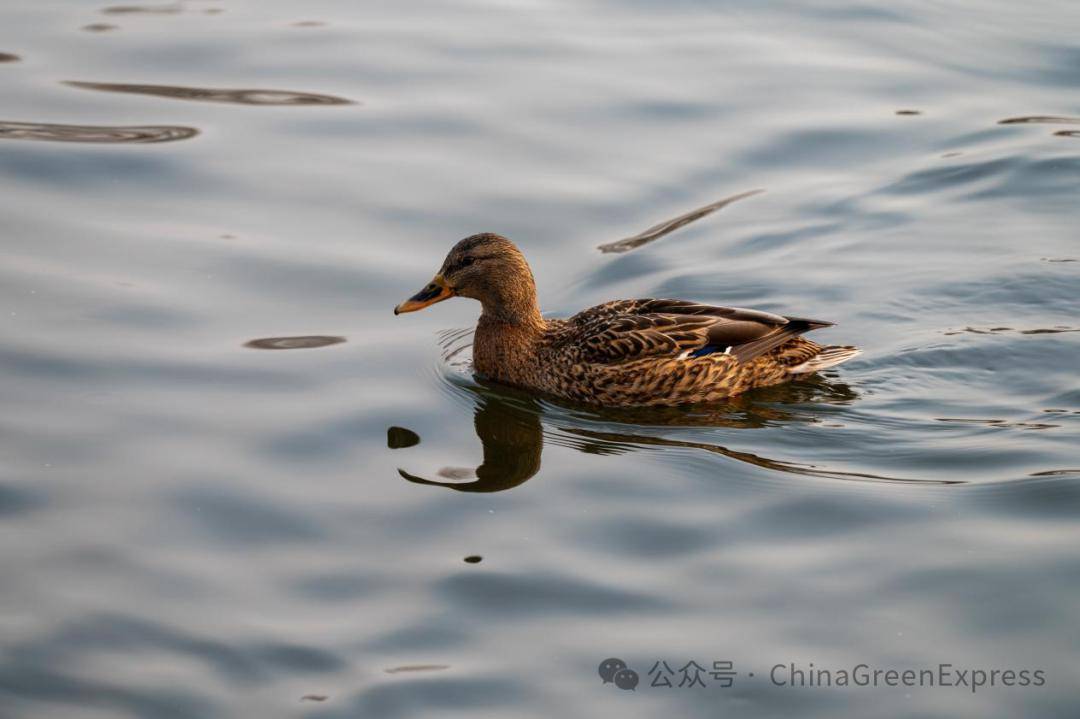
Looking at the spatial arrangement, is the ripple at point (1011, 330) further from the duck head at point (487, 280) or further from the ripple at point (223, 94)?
the ripple at point (223, 94)

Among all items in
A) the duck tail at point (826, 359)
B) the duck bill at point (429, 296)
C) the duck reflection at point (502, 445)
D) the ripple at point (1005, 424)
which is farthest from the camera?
the duck bill at point (429, 296)

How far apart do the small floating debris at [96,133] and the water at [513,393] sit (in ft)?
0.14

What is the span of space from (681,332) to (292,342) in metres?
2.57

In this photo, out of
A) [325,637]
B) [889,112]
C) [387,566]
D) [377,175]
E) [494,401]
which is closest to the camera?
[325,637]

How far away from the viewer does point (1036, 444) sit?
338 inches

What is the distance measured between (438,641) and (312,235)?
5317 mm

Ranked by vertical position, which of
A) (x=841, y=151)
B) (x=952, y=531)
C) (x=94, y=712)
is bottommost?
(x=94, y=712)

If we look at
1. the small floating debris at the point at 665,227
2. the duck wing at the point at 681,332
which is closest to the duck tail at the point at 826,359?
the duck wing at the point at 681,332

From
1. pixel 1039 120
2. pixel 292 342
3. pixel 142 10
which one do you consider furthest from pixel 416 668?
pixel 142 10

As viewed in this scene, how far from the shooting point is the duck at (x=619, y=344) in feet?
31.6

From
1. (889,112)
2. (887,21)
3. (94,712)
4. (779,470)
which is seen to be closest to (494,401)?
(779,470)

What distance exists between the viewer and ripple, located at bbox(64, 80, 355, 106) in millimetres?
13677

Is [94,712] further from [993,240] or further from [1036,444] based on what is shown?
[993,240]

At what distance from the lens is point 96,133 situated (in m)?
13.0
